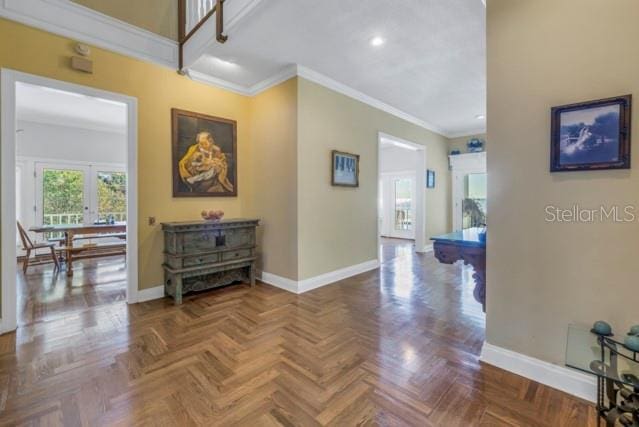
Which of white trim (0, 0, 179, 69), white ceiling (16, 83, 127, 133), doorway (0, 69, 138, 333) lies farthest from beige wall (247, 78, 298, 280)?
white ceiling (16, 83, 127, 133)

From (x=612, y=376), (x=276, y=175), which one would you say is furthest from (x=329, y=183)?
(x=612, y=376)

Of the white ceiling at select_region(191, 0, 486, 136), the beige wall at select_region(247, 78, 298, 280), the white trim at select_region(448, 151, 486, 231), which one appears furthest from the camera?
the white trim at select_region(448, 151, 486, 231)

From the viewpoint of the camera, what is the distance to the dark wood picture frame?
143 inches

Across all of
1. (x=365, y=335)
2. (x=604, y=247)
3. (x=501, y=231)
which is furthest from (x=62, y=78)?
(x=604, y=247)

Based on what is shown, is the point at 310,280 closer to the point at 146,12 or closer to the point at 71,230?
the point at 146,12

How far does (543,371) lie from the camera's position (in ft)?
5.95

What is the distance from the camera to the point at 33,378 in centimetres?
191

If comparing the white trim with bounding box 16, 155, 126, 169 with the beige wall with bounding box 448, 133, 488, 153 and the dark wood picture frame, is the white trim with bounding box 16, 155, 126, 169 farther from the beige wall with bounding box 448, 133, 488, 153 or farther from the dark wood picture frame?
the beige wall with bounding box 448, 133, 488, 153

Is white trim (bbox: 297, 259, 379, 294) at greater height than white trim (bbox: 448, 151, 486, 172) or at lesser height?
lesser

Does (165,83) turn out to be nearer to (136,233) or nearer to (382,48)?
(136,233)

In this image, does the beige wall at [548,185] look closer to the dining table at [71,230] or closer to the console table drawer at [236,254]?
the console table drawer at [236,254]

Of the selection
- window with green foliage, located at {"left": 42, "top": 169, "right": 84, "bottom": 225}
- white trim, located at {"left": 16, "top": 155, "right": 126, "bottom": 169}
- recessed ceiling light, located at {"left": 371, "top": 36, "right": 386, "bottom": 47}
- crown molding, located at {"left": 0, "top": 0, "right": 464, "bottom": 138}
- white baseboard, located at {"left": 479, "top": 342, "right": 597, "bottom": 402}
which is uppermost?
crown molding, located at {"left": 0, "top": 0, "right": 464, "bottom": 138}

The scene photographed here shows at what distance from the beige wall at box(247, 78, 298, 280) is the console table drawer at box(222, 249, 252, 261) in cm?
35

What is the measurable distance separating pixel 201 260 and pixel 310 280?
1448mm
